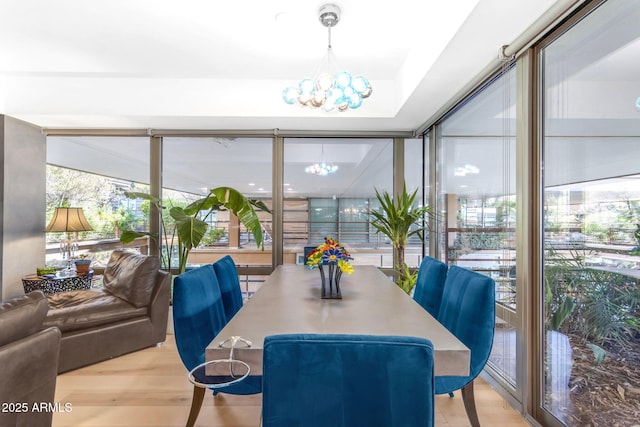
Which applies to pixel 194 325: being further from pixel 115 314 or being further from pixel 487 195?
pixel 487 195

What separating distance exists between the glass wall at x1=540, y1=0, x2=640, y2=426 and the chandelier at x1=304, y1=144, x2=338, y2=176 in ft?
8.06

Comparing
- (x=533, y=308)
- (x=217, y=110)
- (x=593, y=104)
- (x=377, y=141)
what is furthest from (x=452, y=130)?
(x=217, y=110)

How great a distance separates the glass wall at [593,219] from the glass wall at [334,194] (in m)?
2.26

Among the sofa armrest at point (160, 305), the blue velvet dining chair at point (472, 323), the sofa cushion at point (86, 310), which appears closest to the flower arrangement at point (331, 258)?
the blue velvet dining chair at point (472, 323)

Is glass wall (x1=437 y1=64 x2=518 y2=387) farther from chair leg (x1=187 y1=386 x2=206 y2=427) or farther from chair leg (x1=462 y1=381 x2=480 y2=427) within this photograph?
chair leg (x1=187 y1=386 x2=206 y2=427)

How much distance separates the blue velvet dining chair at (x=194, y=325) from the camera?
1670 mm

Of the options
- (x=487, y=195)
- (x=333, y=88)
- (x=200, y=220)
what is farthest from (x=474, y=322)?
(x=200, y=220)

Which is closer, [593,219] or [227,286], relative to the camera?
[593,219]

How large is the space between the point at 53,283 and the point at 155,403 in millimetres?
2024

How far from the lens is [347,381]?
872 millimetres

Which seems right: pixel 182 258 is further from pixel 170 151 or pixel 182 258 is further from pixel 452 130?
pixel 452 130

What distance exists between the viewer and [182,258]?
355 centimetres

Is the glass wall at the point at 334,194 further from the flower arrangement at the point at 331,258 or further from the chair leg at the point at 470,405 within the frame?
the chair leg at the point at 470,405

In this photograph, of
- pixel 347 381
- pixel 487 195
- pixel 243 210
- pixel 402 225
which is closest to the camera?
pixel 347 381
